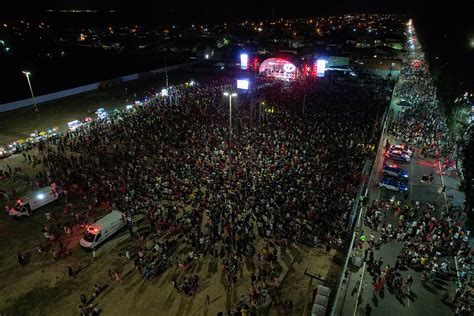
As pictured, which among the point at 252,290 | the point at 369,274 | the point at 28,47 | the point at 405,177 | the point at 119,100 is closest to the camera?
the point at 252,290

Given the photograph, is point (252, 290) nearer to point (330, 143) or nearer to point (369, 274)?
point (369, 274)

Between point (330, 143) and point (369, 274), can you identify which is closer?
point (369, 274)

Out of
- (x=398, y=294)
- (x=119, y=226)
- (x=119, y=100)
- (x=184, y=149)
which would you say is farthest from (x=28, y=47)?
(x=398, y=294)

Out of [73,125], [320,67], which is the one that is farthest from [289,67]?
[73,125]

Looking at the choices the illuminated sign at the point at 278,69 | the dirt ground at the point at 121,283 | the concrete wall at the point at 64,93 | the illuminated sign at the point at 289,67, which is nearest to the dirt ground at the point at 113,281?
the dirt ground at the point at 121,283

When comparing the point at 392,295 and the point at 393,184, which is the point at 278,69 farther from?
the point at 392,295

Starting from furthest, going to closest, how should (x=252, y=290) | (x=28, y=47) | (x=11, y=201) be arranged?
(x=28, y=47) → (x=11, y=201) → (x=252, y=290)
